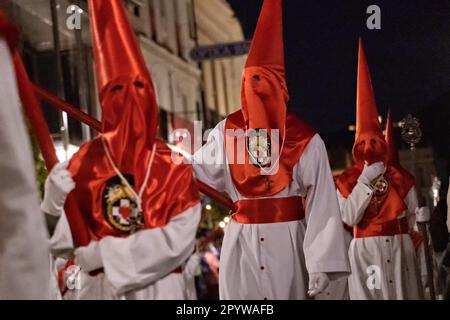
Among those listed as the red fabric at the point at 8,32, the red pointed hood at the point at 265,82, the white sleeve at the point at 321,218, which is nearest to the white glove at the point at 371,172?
the white sleeve at the point at 321,218

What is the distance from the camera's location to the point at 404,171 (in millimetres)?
3463

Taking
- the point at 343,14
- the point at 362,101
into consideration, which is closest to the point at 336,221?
the point at 362,101

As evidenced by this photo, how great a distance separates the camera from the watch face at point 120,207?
102 inches

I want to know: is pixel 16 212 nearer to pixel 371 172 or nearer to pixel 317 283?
pixel 317 283

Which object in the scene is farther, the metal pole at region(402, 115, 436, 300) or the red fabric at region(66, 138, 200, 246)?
the metal pole at region(402, 115, 436, 300)

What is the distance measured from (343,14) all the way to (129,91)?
39.9 inches

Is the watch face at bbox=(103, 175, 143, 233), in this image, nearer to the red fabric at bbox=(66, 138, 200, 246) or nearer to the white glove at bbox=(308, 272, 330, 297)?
the red fabric at bbox=(66, 138, 200, 246)

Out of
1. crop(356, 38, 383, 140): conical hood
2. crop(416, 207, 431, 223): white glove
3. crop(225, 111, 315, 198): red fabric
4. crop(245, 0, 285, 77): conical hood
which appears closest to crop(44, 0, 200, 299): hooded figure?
crop(225, 111, 315, 198): red fabric

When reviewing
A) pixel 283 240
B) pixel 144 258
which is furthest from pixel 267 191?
pixel 144 258

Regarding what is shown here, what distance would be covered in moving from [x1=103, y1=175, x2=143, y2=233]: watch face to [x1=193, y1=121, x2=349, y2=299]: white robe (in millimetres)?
445

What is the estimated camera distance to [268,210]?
303cm

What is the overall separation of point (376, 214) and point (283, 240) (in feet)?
2.31

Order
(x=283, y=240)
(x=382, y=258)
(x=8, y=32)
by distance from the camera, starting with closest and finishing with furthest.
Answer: (x=8, y=32) → (x=283, y=240) → (x=382, y=258)

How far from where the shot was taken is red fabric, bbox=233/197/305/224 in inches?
119
